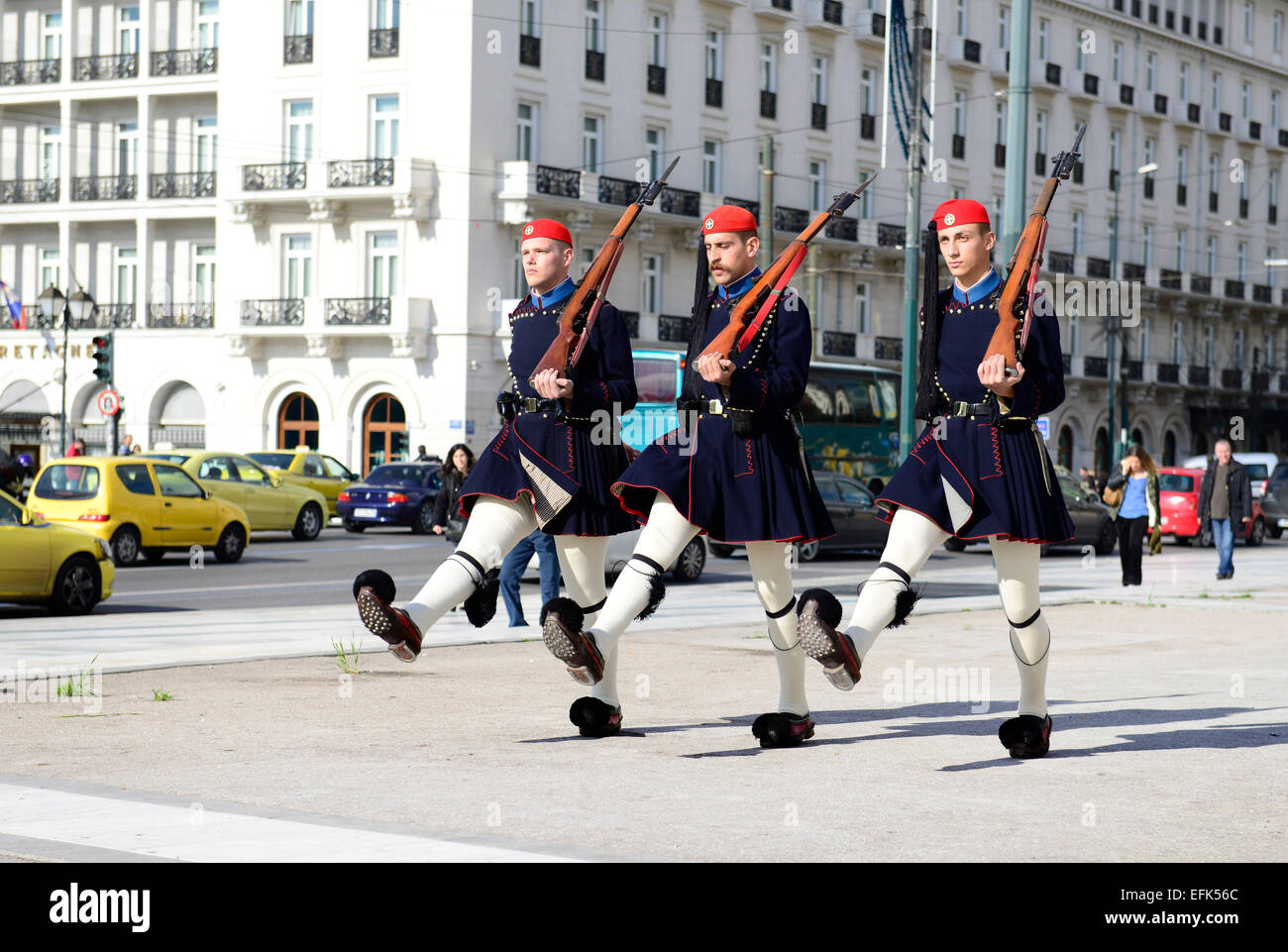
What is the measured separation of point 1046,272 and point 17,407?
32555 mm

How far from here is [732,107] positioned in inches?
2092

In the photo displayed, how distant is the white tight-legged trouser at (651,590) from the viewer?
294 inches

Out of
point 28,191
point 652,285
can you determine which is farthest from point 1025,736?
point 28,191

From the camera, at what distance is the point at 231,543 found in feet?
85.9

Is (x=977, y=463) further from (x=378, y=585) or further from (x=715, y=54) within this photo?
(x=715, y=54)

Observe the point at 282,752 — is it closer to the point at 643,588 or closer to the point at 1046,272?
the point at 643,588

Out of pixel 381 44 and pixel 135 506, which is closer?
pixel 135 506

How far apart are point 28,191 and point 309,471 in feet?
66.5

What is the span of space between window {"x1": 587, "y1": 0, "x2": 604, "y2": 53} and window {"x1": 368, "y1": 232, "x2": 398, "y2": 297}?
721 cm

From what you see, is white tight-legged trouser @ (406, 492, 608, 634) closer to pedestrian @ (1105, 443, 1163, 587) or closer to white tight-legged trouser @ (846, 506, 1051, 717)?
white tight-legged trouser @ (846, 506, 1051, 717)

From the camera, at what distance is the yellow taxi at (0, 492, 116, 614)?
650 inches

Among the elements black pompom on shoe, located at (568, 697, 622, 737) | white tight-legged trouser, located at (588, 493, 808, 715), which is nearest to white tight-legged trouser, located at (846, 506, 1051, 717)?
white tight-legged trouser, located at (588, 493, 808, 715)

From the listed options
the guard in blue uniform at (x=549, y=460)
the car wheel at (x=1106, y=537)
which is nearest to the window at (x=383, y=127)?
the car wheel at (x=1106, y=537)
